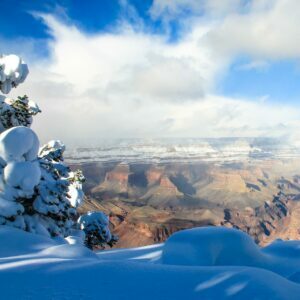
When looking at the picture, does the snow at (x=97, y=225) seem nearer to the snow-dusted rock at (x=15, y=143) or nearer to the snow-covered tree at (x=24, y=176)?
the snow-covered tree at (x=24, y=176)

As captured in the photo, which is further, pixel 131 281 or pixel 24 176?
pixel 24 176

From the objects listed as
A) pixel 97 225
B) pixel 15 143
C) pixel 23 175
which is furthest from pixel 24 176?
pixel 97 225

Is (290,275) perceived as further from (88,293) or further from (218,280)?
(88,293)

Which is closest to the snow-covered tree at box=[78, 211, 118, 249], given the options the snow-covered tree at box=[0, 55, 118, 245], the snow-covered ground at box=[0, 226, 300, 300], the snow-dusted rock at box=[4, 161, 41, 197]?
the snow-covered tree at box=[0, 55, 118, 245]

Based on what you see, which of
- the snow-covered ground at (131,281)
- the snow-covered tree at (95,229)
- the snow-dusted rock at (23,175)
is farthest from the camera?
the snow-covered tree at (95,229)

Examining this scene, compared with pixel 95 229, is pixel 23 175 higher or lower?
higher

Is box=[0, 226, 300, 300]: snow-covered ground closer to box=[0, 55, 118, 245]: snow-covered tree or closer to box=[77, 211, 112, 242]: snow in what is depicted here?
box=[0, 55, 118, 245]: snow-covered tree

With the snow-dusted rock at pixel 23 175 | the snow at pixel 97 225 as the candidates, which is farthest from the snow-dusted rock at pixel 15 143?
the snow at pixel 97 225

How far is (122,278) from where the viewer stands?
4.09 m

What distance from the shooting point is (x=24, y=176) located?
360 inches

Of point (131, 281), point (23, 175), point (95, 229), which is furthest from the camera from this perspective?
point (95, 229)

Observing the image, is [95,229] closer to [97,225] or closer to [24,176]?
[97,225]

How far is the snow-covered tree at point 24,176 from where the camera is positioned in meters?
9.15

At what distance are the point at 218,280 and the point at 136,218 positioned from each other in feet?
437
